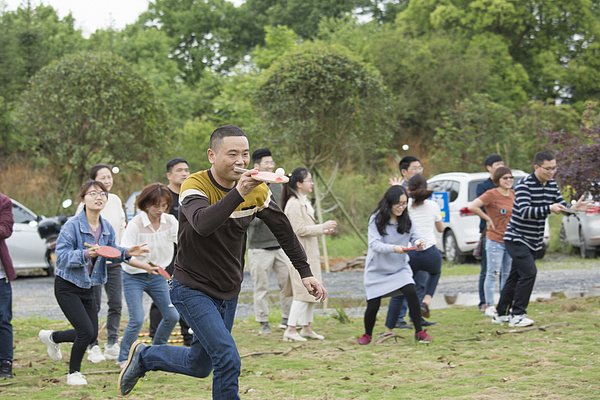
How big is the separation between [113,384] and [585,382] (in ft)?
12.9

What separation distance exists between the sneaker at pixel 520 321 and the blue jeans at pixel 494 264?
0.94m

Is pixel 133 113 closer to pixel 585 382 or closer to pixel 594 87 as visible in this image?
pixel 585 382

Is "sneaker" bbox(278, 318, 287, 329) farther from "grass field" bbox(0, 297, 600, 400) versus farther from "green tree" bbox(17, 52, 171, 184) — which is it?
"green tree" bbox(17, 52, 171, 184)

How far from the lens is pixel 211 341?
171 inches

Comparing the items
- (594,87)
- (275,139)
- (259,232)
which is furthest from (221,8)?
(259,232)

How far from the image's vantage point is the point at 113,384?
632cm

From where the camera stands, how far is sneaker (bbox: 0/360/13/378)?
21.6 ft

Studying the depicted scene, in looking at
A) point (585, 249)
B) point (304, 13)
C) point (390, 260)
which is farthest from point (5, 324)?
point (304, 13)

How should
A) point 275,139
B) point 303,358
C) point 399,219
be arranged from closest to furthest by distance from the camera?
point 303,358, point 399,219, point 275,139

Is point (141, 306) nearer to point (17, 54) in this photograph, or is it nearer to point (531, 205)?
point (531, 205)

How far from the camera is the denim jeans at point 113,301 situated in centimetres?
761

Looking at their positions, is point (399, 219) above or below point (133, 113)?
below

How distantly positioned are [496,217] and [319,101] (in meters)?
5.98

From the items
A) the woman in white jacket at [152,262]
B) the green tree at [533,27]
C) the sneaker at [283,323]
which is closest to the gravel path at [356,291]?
the sneaker at [283,323]
